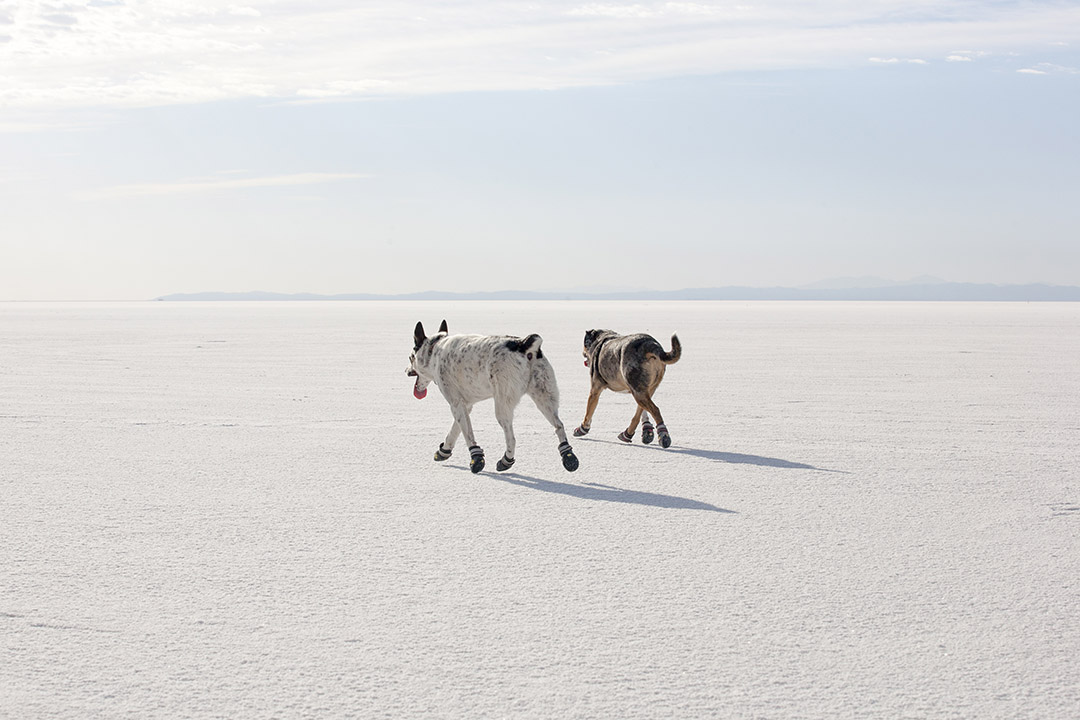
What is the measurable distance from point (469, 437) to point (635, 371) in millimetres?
2292

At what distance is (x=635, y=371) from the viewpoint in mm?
10508

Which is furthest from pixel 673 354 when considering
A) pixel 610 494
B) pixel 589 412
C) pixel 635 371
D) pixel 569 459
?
pixel 610 494

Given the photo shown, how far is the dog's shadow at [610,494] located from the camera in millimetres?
7453

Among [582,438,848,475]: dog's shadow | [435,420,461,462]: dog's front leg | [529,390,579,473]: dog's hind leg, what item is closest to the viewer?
[529,390,579,473]: dog's hind leg

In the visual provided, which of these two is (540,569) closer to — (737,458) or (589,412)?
(737,458)

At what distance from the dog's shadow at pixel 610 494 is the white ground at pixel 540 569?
5 centimetres

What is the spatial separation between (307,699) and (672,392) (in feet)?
40.5

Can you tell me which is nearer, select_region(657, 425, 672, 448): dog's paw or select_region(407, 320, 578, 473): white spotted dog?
select_region(407, 320, 578, 473): white spotted dog

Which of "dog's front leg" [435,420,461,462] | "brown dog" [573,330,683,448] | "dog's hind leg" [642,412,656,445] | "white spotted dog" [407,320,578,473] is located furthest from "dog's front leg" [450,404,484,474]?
"dog's hind leg" [642,412,656,445]

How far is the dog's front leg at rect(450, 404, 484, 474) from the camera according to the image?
28.8ft

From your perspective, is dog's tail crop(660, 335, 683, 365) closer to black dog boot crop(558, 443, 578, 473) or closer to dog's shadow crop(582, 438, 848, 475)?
dog's shadow crop(582, 438, 848, 475)

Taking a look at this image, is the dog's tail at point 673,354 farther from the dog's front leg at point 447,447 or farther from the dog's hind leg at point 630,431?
the dog's front leg at point 447,447

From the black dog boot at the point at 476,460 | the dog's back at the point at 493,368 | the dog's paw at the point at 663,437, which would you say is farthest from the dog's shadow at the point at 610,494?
the dog's paw at the point at 663,437

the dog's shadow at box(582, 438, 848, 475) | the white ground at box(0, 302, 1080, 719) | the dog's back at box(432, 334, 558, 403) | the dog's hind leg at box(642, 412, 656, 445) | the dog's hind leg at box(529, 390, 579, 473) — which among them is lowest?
Result: the white ground at box(0, 302, 1080, 719)
